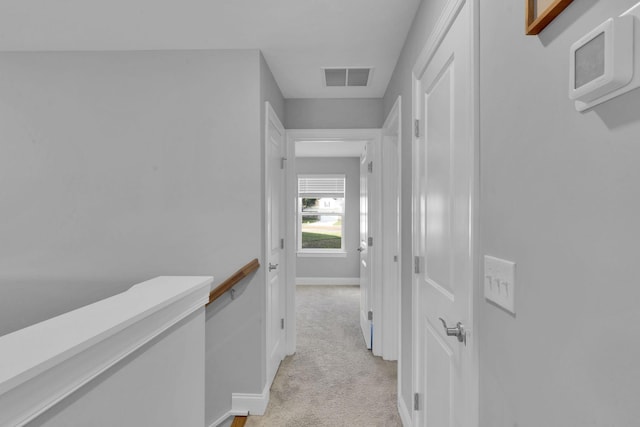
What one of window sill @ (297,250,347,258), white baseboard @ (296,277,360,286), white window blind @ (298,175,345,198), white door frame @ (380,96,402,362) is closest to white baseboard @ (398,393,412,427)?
white door frame @ (380,96,402,362)

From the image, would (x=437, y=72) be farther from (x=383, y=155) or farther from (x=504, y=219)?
(x=383, y=155)

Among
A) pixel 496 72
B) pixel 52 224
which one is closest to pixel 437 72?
pixel 496 72

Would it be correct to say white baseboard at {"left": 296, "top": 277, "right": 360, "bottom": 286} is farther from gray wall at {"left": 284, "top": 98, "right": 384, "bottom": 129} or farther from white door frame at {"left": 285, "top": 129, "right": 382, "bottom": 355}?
gray wall at {"left": 284, "top": 98, "right": 384, "bottom": 129}

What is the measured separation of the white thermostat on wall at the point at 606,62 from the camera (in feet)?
1.67

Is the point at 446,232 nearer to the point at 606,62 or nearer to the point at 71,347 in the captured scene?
the point at 606,62

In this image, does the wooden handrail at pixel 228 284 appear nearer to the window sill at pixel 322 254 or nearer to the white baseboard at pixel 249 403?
the white baseboard at pixel 249 403

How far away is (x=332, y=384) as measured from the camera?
9.20ft

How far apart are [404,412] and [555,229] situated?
196 cm

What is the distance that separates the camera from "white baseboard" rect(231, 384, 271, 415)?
95.7 inches

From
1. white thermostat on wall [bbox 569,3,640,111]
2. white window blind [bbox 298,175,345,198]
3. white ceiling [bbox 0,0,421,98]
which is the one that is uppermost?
white ceiling [bbox 0,0,421,98]

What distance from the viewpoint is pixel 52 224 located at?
2457 mm

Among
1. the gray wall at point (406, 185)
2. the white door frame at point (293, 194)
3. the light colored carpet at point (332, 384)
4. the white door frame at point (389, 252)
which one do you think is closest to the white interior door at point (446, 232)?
the gray wall at point (406, 185)

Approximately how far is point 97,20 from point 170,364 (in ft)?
6.50

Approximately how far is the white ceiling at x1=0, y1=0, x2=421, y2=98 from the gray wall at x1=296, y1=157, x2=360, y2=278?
154 inches
